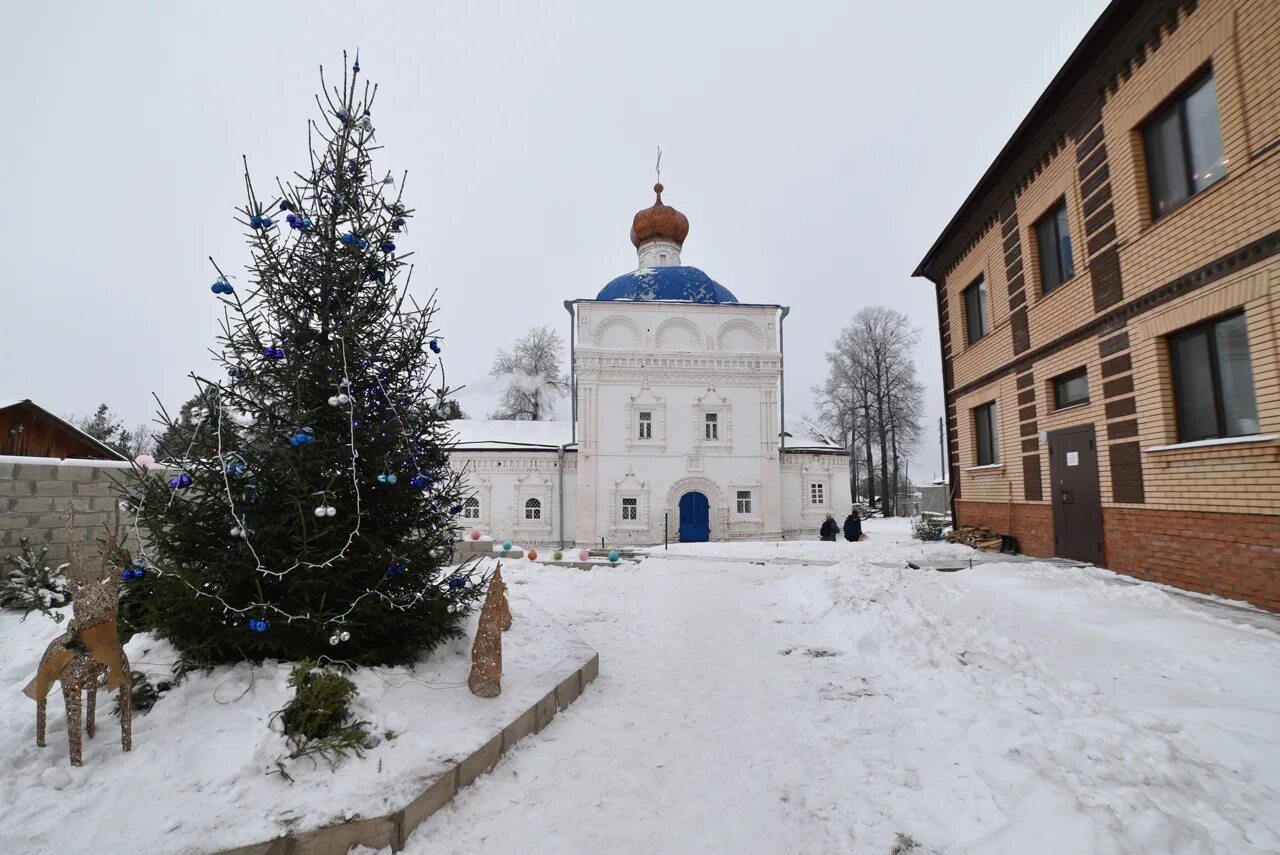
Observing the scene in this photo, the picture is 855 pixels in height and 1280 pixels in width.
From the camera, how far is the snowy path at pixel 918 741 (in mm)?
2760

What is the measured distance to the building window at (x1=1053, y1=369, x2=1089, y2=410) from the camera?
9.49 meters

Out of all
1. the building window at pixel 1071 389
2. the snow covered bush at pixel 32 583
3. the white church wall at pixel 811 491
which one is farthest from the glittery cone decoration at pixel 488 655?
the white church wall at pixel 811 491

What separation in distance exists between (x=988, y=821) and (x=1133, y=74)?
9423mm

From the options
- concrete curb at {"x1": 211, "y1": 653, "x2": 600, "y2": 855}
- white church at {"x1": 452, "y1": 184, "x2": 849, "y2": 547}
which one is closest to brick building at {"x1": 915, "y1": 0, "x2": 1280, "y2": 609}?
concrete curb at {"x1": 211, "y1": 653, "x2": 600, "y2": 855}

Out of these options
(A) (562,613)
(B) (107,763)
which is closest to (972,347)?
(A) (562,613)

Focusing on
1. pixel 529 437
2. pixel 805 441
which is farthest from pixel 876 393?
pixel 529 437

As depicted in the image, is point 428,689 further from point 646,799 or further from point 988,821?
point 988,821

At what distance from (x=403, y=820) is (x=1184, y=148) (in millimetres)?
10126

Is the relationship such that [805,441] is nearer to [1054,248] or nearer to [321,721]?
[1054,248]

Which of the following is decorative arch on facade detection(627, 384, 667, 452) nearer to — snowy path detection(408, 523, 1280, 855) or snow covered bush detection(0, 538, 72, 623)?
snowy path detection(408, 523, 1280, 855)

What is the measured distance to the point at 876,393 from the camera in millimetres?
34812

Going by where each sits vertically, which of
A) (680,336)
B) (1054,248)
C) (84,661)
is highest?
(680,336)

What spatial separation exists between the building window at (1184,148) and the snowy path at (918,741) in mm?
4760

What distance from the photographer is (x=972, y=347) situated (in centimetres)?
1373
